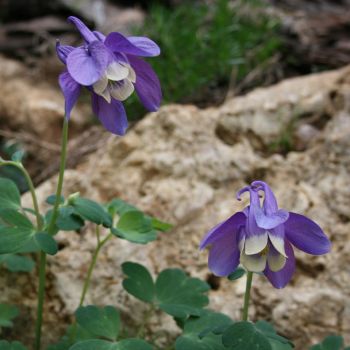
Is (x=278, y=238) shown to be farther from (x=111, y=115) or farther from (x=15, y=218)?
(x=15, y=218)

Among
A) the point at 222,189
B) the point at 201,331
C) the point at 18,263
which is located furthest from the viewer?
the point at 222,189

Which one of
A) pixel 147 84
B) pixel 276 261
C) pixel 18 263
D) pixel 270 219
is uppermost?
pixel 147 84

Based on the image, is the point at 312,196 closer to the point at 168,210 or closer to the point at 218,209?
the point at 218,209

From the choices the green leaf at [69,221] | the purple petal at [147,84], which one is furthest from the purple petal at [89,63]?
the green leaf at [69,221]

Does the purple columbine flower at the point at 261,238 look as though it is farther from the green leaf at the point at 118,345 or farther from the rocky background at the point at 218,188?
the rocky background at the point at 218,188

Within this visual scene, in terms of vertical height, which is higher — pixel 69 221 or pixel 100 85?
pixel 100 85

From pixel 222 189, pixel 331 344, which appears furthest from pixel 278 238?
pixel 222 189

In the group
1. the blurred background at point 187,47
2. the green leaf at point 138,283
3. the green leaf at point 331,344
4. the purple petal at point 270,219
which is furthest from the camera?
the blurred background at point 187,47

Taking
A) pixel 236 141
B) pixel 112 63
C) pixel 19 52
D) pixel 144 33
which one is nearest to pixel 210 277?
pixel 236 141
